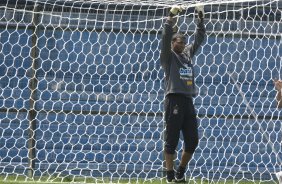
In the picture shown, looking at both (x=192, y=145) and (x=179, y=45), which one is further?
(x=179, y=45)

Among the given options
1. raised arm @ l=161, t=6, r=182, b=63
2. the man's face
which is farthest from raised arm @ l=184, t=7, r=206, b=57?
raised arm @ l=161, t=6, r=182, b=63

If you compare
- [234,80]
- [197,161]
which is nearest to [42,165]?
[197,161]

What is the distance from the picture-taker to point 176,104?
5930mm

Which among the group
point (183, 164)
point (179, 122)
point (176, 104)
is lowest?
point (183, 164)

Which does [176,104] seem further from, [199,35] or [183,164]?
[199,35]

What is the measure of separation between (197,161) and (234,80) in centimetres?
95

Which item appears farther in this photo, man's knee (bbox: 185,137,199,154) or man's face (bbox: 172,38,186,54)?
man's face (bbox: 172,38,186,54)

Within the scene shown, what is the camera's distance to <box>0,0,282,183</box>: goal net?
746cm

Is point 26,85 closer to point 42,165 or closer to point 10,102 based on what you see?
point 10,102

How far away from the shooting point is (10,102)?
301 inches

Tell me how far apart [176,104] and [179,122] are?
0.15 meters

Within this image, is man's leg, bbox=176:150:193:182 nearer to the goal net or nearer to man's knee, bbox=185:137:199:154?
man's knee, bbox=185:137:199:154

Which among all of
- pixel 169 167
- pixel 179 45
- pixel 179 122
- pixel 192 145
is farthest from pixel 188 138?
pixel 179 45

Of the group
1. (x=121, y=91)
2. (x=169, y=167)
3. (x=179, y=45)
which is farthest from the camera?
(x=121, y=91)
